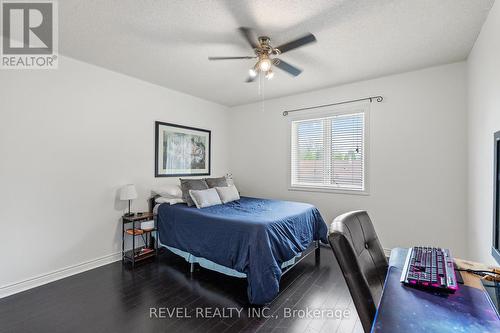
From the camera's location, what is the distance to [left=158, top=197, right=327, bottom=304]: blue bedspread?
2.23 m

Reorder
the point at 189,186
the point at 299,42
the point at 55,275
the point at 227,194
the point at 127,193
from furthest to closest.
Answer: the point at 227,194
the point at 189,186
the point at 127,193
the point at 55,275
the point at 299,42

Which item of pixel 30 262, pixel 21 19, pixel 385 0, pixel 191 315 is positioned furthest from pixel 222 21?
pixel 30 262

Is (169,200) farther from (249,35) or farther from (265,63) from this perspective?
(249,35)

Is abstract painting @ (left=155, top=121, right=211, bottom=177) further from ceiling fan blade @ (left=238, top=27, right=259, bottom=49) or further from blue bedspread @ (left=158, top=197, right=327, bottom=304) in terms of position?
ceiling fan blade @ (left=238, top=27, right=259, bottom=49)

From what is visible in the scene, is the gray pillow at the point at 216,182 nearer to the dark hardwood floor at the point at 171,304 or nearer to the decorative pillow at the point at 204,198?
the decorative pillow at the point at 204,198

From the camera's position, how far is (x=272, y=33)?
231 centimetres

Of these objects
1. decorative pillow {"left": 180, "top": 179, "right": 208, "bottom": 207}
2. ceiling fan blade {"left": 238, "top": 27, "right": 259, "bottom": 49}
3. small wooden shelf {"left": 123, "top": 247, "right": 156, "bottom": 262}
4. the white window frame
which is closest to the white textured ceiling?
ceiling fan blade {"left": 238, "top": 27, "right": 259, "bottom": 49}

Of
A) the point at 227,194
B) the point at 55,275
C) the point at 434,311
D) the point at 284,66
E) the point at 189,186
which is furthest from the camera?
the point at 227,194

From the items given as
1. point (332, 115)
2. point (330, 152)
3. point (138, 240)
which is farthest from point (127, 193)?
point (332, 115)

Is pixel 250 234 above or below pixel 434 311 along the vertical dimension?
below

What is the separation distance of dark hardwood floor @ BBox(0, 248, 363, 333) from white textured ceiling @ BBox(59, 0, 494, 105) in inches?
103

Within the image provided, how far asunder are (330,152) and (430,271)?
118 inches

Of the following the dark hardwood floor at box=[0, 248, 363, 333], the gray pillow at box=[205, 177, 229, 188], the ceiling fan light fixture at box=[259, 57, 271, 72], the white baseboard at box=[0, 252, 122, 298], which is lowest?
the dark hardwood floor at box=[0, 248, 363, 333]

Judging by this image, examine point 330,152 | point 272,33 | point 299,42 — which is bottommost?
point 330,152
